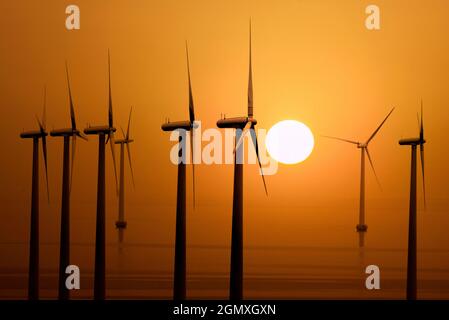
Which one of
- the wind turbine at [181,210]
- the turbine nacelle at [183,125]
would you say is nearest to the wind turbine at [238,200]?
the turbine nacelle at [183,125]

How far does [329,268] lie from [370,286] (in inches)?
525

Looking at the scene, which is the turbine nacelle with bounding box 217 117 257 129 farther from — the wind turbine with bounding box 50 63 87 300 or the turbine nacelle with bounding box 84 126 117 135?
the wind turbine with bounding box 50 63 87 300

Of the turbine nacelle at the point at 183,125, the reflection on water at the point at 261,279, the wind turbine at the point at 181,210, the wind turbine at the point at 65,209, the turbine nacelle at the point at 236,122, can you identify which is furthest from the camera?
the reflection on water at the point at 261,279

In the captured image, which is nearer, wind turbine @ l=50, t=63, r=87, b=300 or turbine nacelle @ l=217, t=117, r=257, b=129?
turbine nacelle @ l=217, t=117, r=257, b=129

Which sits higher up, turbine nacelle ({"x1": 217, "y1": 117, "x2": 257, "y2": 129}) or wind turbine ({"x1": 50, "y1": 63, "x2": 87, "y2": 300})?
turbine nacelle ({"x1": 217, "y1": 117, "x2": 257, "y2": 129})

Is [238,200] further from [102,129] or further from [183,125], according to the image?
[102,129]

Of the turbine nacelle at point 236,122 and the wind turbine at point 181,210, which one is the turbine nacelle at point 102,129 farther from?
the turbine nacelle at point 236,122

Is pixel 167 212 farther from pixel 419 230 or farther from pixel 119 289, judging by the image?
pixel 119 289

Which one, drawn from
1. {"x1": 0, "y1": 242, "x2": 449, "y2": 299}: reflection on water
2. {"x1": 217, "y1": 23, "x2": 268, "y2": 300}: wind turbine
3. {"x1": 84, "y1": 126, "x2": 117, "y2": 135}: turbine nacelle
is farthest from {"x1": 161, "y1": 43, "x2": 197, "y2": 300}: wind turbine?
{"x1": 0, "y1": 242, "x2": 449, "y2": 299}: reflection on water

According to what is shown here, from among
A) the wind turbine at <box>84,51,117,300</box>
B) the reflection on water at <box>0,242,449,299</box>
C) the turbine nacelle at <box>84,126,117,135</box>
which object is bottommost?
the reflection on water at <box>0,242,449,299</box>

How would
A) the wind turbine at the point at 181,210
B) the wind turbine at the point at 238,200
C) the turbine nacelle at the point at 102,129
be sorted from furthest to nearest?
the turbine nacelle at the point at 102,129, the wind turbine at the point at 181,210, the wind turbine at the point at 238,200

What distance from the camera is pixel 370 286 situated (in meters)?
57.9

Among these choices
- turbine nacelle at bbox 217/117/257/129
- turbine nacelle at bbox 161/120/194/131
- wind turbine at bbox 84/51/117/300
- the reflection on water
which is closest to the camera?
turbine nacelle at bbox 217/117/257/129
